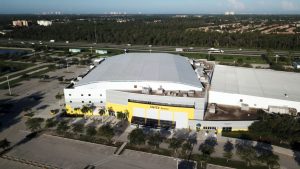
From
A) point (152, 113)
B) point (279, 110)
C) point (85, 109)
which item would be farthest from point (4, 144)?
point (279, 110)

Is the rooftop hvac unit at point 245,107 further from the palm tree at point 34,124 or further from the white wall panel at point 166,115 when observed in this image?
the palm tree at point 34,124

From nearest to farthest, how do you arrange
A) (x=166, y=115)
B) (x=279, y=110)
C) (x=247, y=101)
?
(x=166, y=115) → (x=279, y=110) → (x=247, y=101)

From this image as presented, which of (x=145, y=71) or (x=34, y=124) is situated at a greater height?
(x=145, y=71)

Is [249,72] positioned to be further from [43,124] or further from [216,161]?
[43,124]

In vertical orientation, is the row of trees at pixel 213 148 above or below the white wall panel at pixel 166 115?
below

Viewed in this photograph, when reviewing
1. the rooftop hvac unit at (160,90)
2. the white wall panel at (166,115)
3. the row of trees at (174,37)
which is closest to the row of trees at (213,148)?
the white wall panel at (166,115)

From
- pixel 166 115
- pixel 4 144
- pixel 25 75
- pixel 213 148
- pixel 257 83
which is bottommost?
pixel 213 148

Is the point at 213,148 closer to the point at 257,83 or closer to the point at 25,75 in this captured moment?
the point at 257,83
